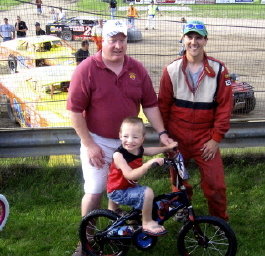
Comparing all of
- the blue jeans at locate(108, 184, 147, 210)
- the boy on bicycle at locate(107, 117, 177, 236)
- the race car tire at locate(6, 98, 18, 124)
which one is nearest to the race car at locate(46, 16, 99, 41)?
the race car tire at locate(6, 98, 18, 124)

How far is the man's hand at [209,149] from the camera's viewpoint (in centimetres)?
371

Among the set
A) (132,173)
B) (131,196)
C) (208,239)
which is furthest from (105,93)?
(208,239)

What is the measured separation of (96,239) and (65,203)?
1133mm

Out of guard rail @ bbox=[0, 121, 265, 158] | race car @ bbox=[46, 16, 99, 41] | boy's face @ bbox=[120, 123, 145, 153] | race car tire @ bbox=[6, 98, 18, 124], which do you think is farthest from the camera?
race car tire @ bbox=[6, 98, 18, 124]

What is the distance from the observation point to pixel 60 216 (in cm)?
439

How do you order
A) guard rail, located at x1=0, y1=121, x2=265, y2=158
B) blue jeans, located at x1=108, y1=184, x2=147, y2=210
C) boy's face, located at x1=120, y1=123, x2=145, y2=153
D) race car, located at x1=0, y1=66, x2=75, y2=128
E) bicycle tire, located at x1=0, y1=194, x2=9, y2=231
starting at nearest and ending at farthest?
boy's face, located at x1=120, y1=123, x2=145, y2=153, blue jeans, located at x1=108, y1=184, x2=147, y2=210, bicycle tire, located at x1=0, y1=194, x2=9, y2=231, guard rail, located at x1=0, y1=121, x2=265, y2=158, race car, located at x1=0, y1=66, x2=75, y2=128

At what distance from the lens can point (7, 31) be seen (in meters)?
6.27

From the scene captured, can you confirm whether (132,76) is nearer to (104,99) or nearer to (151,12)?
(104,99)

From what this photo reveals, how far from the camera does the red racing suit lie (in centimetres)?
359

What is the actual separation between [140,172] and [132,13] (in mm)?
3147

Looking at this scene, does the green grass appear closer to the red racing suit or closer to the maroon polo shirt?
the red racing suit

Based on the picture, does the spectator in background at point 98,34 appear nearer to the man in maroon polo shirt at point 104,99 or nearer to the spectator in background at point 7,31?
the spectator in background at point 7,31

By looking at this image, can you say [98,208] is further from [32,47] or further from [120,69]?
[32,47]

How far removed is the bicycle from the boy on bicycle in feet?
0.34
